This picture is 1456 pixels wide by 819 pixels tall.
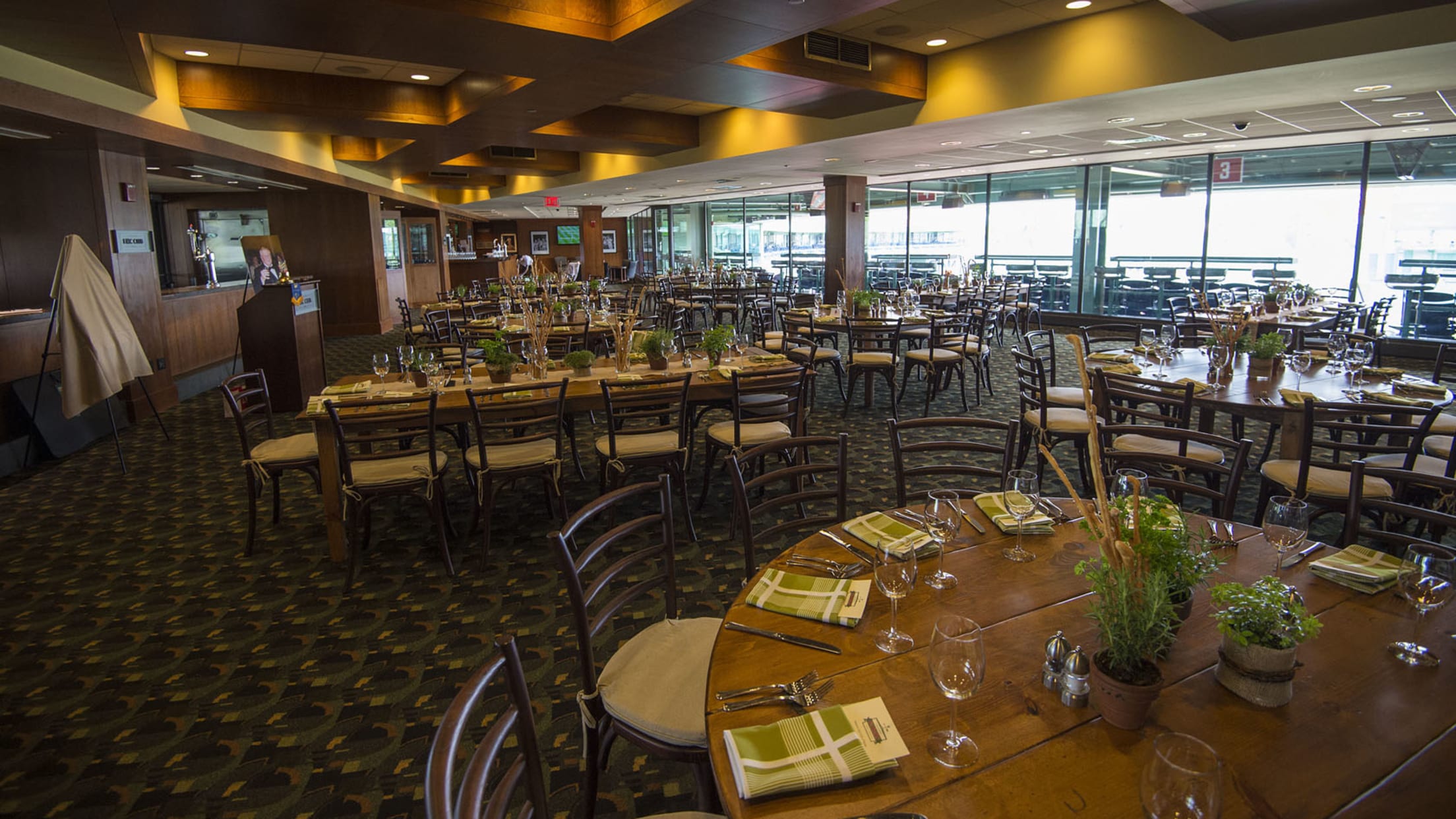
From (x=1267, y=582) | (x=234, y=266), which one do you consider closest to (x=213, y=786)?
(x=1267, y=582)

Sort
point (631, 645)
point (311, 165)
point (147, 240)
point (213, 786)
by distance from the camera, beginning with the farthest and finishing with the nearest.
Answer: point (311, 165), point (147, 240), point (213, 786), point (631, 645)

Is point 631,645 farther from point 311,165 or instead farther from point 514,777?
point 311,165

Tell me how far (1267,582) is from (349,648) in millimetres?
3295

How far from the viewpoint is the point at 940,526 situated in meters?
2.01

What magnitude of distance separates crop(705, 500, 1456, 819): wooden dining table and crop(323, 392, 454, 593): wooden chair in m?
2.53

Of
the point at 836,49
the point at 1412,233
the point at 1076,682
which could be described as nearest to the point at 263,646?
the point at 1076,682

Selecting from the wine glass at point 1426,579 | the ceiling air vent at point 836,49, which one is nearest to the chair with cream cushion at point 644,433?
the wine glass at point 1426,579

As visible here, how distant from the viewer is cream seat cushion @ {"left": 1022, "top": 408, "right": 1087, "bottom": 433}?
4.82m

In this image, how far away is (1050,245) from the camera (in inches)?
589

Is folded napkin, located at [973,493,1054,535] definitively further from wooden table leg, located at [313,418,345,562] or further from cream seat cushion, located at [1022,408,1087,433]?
wooden table leg, located at [313,418,345,562]

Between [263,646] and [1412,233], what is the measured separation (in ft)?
47.0

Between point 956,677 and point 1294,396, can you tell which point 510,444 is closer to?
point 956,677

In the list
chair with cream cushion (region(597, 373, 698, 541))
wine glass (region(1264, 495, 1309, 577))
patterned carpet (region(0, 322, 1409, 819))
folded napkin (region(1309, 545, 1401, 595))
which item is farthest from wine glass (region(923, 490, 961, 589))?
chair with cream cushion (region(597, 373, 698, 541))

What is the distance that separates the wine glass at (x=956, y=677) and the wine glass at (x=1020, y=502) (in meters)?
0.83
